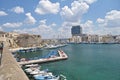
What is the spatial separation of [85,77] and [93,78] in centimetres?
155

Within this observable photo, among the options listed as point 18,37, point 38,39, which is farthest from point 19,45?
point 38,39

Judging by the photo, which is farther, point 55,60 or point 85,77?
point 55,60

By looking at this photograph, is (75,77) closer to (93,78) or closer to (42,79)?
(93,78)

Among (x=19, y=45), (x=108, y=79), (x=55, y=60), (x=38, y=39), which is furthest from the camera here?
(x=38, y=39)

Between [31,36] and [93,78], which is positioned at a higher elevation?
[31,36]

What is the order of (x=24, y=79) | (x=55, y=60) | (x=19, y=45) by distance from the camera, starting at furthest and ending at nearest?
1. (x=19, y=45)
2. (x=55, y=60)
3. (x=24, y=79)

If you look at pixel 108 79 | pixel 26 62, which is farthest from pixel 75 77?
pixel 26 62

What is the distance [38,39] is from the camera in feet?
482

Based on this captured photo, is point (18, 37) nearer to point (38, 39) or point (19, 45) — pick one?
point (19, 45)

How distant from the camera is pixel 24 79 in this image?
41.9 feet

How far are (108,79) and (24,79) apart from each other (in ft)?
89.3

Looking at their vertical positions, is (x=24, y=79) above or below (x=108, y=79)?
above

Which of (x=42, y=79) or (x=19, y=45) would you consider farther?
(x=19, y=45)

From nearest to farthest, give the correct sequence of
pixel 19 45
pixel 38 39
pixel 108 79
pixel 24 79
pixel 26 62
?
1. pixel 24 79
2. pixel 108 79
3. pixel 26 62
4. pixel 19 45
5. pixel 38 39
